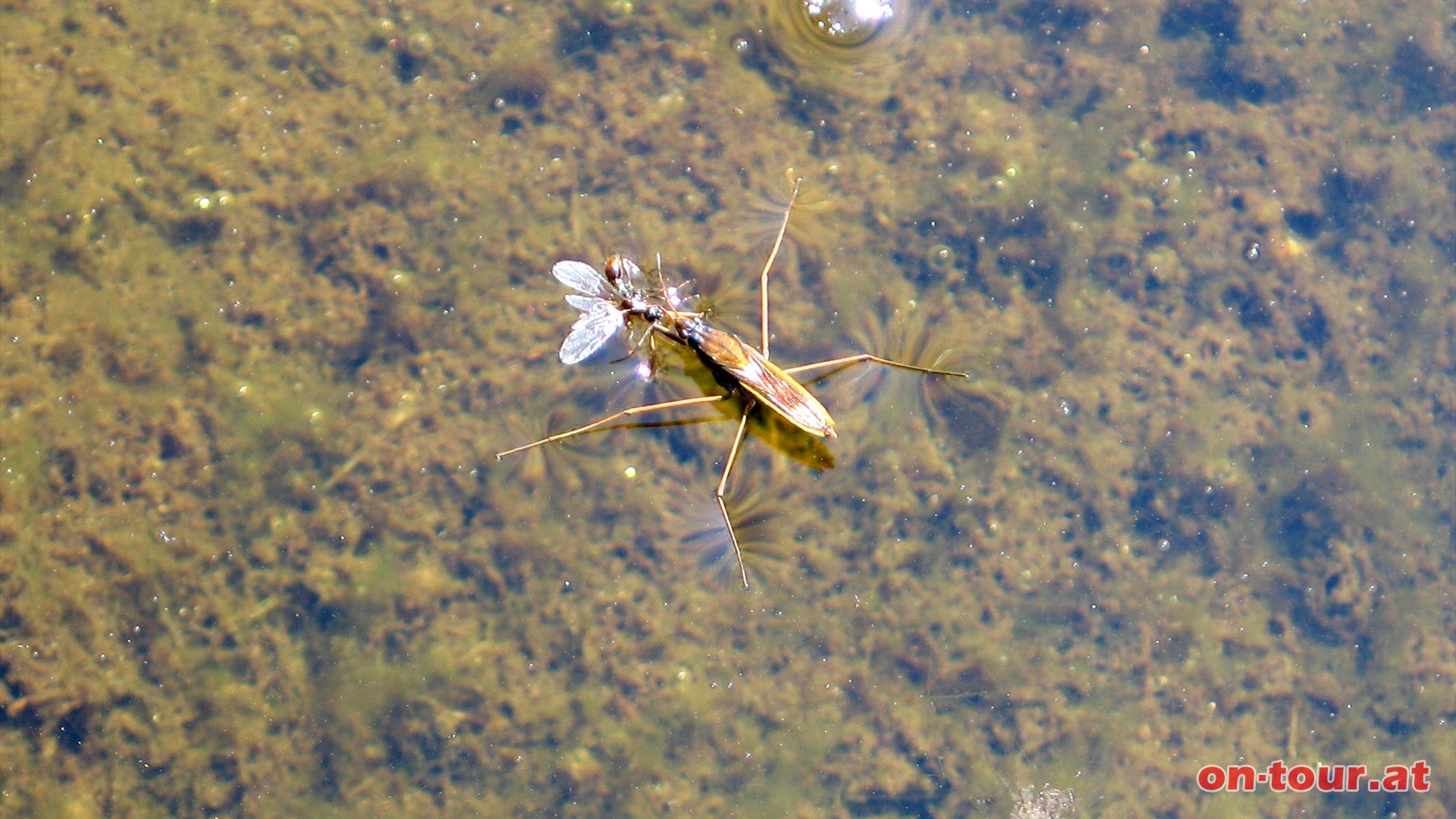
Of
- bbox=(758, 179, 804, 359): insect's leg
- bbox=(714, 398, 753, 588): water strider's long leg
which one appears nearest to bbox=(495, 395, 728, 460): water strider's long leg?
bbox=(714, 398, 753, 588): water strider's long leg

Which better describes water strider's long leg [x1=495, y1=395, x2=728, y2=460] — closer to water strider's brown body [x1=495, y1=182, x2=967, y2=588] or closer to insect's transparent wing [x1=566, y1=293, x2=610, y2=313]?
water strider's brown body [x1=495, y1=182, x2=967, y2=588]

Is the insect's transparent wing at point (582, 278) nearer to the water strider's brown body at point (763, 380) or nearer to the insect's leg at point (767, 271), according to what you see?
the water strider's brown body at point (763, 380)

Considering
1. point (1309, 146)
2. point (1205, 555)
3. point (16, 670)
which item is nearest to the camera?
point (16, 670)

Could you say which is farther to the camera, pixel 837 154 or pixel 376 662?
pixel 837 154

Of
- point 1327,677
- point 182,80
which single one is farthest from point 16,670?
point 1327,677

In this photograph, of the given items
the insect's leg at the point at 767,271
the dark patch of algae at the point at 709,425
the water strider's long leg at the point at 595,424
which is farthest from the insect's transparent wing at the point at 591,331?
the insect's leg at the point at 767,271

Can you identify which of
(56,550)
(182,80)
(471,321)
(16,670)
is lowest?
(16,670)

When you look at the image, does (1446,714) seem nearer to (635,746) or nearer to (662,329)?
(635,746)

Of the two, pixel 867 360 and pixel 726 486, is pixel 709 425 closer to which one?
pixel 726 486
